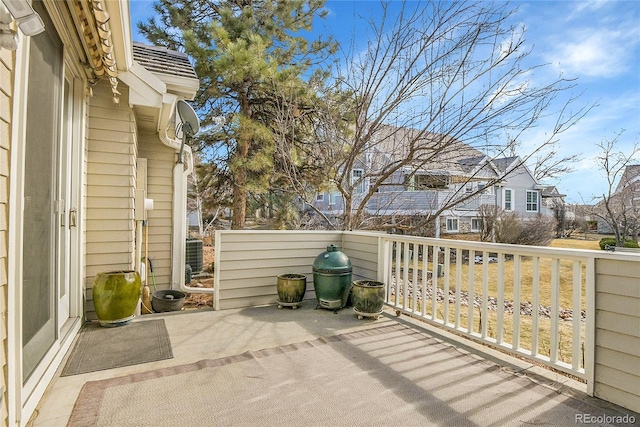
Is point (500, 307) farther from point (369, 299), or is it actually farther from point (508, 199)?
point (508, 199)

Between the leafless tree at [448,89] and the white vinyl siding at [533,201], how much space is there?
16908 mm

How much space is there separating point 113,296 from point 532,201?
22.3 metres

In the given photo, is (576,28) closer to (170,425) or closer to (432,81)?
(432,81)

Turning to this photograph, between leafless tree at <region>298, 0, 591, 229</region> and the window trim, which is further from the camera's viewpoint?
the window trim

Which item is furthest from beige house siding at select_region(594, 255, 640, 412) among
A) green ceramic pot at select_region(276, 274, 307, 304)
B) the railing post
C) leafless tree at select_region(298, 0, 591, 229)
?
the railing post

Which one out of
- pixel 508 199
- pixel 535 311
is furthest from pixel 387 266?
pixel 508 199

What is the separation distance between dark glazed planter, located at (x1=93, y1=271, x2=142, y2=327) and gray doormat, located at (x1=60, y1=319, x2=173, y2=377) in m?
0.10

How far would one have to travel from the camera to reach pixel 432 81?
5203 mm

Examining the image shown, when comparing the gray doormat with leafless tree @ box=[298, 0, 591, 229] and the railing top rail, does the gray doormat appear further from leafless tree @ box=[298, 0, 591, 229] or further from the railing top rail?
leafless tree @ box=[298, 0, 591, 229]

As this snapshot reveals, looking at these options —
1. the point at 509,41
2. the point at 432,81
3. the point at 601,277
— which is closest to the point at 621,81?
the point at 509,41

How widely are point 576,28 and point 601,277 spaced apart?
→ 538 cm

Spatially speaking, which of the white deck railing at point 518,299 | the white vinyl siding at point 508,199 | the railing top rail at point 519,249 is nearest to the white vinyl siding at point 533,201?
the white vinyl siding at point 508,199

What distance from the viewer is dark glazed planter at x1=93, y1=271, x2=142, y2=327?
3279 mm

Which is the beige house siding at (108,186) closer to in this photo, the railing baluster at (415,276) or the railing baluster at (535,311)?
the railing baluster at (415,276)
